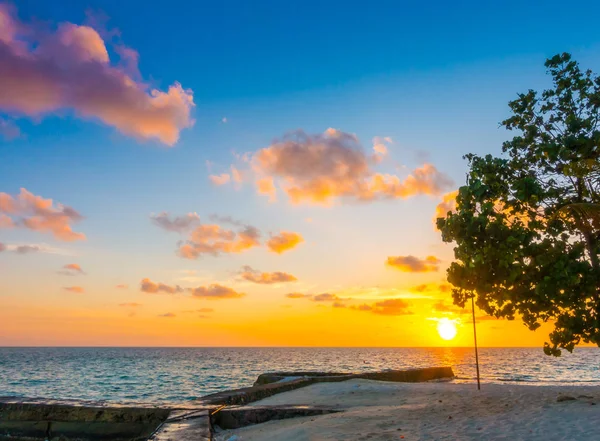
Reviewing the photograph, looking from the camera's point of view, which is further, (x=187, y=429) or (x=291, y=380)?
(x=291, y=380)

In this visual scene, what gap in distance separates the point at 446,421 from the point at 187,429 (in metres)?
6.20

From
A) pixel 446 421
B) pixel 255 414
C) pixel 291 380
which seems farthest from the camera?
pixel 291 380

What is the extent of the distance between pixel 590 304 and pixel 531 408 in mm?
3673

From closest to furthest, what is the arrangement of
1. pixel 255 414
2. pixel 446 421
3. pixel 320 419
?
pixel 446 421 → pixel 320 419 → pixel 255 414

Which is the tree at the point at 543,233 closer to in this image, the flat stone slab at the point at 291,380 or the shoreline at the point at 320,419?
the shoreline at the point at 320,419

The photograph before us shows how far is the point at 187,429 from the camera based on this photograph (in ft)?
34.3

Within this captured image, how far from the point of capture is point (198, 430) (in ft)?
34.0

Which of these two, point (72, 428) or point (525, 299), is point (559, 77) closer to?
point (525, 299)

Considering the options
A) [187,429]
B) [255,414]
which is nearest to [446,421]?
[255,414]

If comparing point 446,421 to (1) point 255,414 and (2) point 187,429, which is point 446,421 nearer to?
(1) point 255,414

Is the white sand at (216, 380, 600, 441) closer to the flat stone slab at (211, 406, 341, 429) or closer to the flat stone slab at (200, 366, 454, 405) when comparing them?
the flat stone slab at (211, 406, 341, 429)

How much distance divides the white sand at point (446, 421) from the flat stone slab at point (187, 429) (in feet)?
2.31

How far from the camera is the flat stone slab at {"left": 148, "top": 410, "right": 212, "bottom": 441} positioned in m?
9.54

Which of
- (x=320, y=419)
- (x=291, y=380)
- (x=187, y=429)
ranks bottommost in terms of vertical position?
(x=291, y=380)
